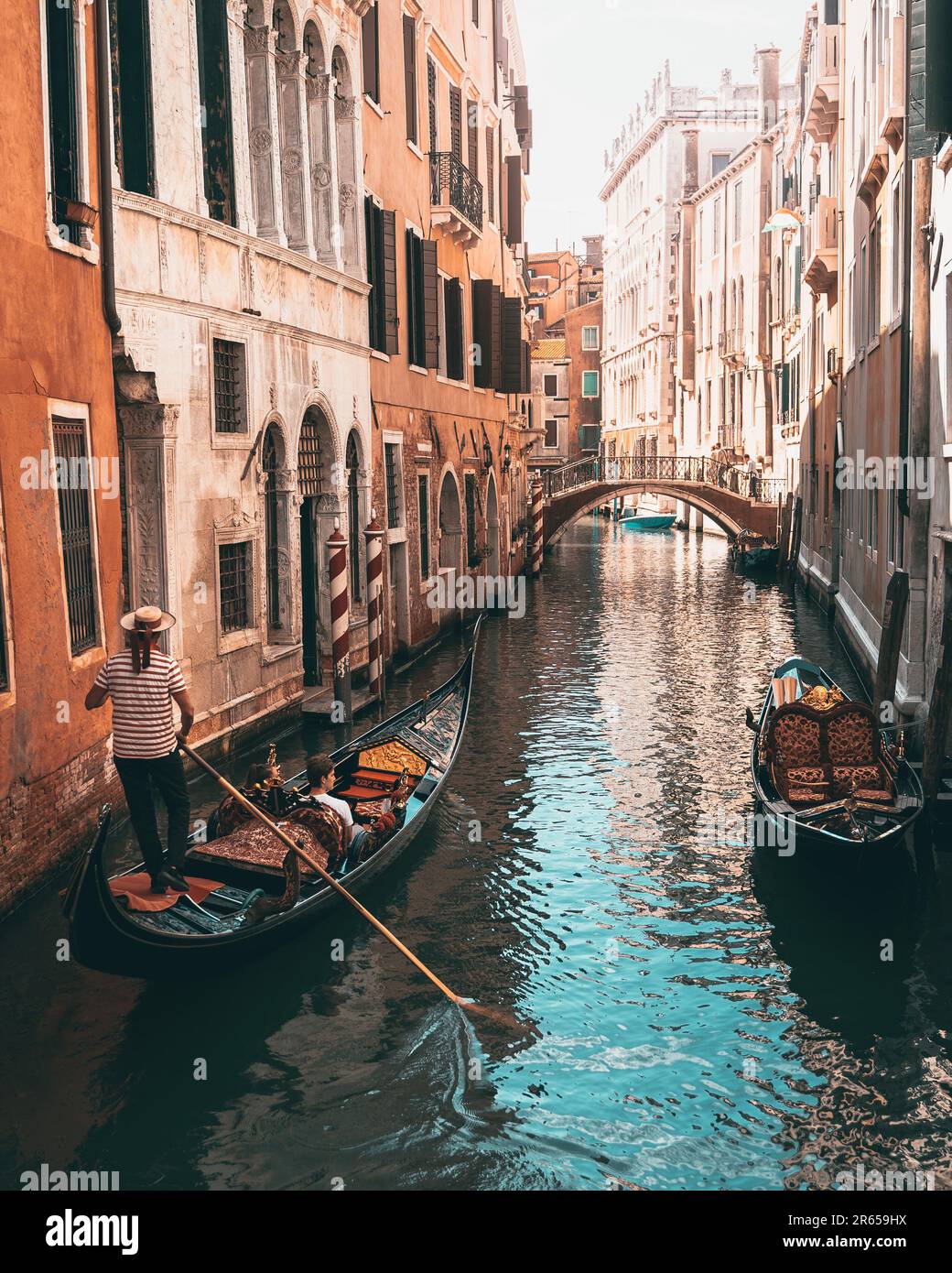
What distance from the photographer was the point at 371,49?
1503cm

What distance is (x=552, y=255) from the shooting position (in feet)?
232

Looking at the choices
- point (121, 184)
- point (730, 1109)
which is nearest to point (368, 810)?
point (730, 1109)

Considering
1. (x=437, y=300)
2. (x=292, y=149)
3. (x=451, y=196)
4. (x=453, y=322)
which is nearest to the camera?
(x=292, y=149)

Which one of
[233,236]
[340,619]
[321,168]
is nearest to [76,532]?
[233,236]

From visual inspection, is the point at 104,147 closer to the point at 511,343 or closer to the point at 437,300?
the point at 437,300

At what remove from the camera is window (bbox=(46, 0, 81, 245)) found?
26.5 feet

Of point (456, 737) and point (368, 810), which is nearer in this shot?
point (368, 810)

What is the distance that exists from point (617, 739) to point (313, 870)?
5903 mm

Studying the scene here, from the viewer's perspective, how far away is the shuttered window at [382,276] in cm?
1511

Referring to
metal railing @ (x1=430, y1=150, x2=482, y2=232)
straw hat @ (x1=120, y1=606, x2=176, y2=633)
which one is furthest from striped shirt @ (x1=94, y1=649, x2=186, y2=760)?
metal railing @ (x1=430, y1=150, x2=482, y2=232)

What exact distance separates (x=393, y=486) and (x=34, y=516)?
9.36 metres

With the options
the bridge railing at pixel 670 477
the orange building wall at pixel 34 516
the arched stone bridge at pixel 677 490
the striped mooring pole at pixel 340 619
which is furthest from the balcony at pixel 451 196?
the arched stone bridge at pixel 677 490

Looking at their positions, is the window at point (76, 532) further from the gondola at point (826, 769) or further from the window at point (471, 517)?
the window at point (471, 517)
